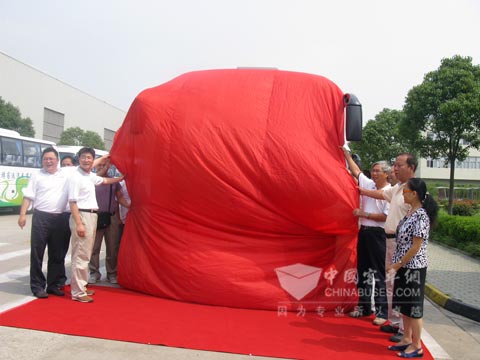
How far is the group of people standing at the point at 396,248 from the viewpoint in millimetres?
3920

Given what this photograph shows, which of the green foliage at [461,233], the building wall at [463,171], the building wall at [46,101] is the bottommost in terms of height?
the green foliage at [461,233]

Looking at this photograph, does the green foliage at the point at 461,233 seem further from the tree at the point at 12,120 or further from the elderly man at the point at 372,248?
the tree at the point at 12,120

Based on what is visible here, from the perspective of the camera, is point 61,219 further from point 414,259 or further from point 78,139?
point 78,139

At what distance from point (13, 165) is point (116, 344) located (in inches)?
584

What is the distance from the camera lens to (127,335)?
4.09 meters

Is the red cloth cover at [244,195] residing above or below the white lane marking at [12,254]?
above

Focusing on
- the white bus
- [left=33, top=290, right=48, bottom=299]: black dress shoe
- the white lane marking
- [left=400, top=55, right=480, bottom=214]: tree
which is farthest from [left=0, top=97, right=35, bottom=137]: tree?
[left=33, top=290, right=48, bottom=299]: black dress shoe

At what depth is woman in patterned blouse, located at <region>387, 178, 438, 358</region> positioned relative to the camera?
3867 millimetres

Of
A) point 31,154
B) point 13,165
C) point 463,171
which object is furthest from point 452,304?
point 463,171


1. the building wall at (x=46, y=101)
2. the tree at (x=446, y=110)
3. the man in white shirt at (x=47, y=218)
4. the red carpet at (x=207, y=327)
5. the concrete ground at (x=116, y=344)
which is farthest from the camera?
the building wall at (x=46, y=101)

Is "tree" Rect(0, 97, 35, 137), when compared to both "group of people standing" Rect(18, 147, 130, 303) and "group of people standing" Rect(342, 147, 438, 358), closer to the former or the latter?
"group of people standing" Rect(18, 147, 130, 303)

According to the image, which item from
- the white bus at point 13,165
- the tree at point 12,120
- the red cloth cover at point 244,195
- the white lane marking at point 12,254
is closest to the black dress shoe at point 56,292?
the red cloth cover at point 244,195

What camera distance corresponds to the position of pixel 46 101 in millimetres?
43844

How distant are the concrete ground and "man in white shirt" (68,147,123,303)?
2.17 feet
